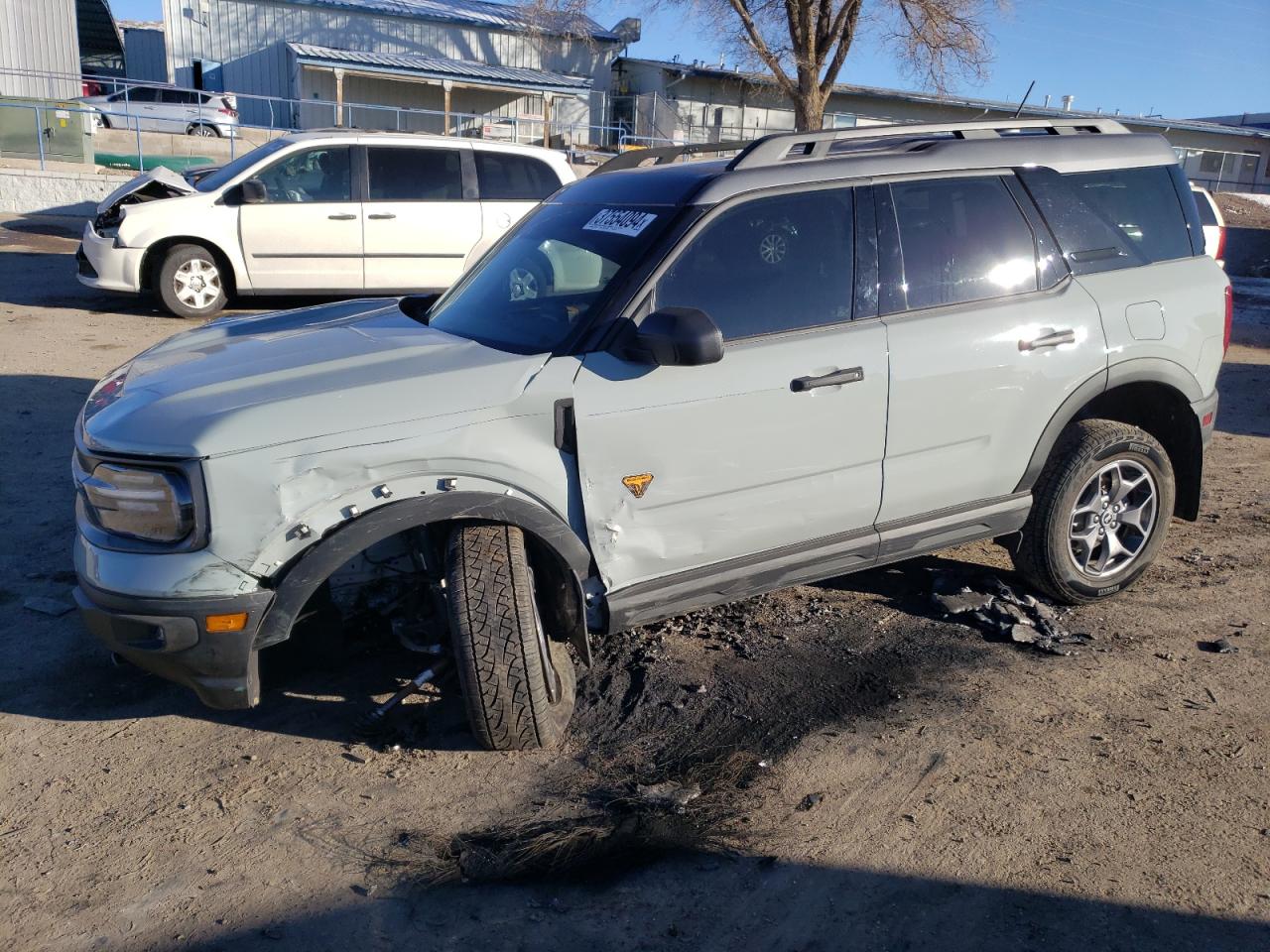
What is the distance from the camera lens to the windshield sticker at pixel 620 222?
153 inches

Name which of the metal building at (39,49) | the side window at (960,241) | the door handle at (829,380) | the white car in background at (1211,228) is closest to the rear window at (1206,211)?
the white car in background at (1211,228)

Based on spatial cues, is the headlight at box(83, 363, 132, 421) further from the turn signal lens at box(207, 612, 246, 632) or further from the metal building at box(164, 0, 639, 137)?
the metal building at box(164, 0, 639, 137)

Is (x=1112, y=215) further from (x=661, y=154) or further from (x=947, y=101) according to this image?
(x=947, y=101)

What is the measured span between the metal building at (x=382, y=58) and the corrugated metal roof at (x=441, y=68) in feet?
0.15

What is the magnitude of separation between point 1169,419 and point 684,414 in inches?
104

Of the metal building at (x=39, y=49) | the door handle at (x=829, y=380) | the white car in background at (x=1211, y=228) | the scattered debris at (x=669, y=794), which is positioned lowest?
the scattered debris at (x=669, y=794)

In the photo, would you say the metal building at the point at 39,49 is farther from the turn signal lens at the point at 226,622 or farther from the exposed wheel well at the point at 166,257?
the turn signal lens at the point at 226,622

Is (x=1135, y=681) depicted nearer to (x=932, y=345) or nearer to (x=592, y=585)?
(x=932, y=345)

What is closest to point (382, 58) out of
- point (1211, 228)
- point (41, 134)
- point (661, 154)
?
point (41, 134)

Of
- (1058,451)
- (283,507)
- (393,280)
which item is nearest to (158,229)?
(393,280)

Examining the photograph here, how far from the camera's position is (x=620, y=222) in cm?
402

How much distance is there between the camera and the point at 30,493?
5801 mm

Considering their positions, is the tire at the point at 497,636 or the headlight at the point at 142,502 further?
the tire at the point at 497,636

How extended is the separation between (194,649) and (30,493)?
330 cm
